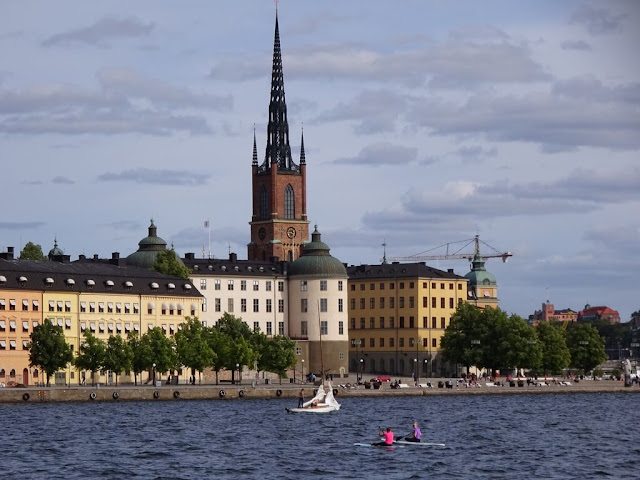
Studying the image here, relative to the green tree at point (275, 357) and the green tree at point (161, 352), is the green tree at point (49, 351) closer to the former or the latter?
the green tree at point (161, 352)

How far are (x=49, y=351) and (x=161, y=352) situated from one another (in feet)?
40.9

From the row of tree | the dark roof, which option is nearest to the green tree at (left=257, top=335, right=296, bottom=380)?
the row of tree

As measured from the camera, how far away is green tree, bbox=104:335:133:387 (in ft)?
551

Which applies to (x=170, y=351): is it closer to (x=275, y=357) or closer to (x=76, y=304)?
(x=76, y=304)

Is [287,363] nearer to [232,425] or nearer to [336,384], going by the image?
[336,384]

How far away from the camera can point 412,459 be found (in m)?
100

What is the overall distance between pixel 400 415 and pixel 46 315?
171 ft

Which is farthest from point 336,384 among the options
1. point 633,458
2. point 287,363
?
point 633,458

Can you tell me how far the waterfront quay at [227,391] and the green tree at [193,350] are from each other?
2862 mm

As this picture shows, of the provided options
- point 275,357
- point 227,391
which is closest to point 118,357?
point 227,391

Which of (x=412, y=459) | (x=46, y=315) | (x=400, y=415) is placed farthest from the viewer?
(x=46, y=315)

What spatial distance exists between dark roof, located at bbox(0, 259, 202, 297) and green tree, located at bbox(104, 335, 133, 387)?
45.4 feet

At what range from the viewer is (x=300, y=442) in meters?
113

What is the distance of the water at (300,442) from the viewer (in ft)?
308
